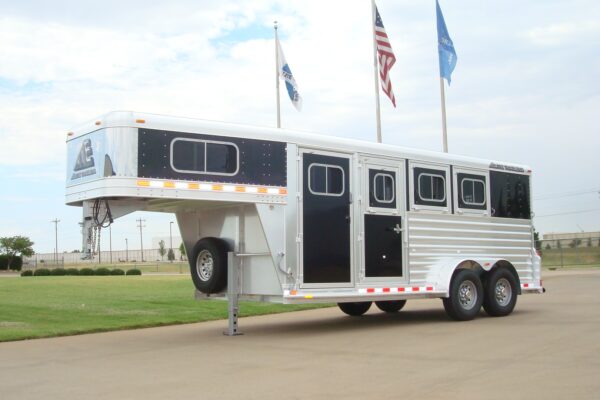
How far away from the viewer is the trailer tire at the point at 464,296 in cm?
1268

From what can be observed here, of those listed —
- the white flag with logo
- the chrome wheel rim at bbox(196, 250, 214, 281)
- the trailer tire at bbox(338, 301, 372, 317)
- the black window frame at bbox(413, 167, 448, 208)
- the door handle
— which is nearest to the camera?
the chrome wheel rim at bbox(196, 250, 214, 281)

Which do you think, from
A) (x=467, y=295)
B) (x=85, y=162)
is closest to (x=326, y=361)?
(x=85, y=162)

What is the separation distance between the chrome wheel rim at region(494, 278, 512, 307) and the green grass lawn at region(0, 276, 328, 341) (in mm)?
5150

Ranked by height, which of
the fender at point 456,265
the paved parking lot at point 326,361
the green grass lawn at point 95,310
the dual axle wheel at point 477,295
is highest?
the fender at point 456,265

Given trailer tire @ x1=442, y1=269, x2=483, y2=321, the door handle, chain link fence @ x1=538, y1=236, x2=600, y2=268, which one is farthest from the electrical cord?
chain link fence @ x1=538, y1=236, x2=600, y2=268

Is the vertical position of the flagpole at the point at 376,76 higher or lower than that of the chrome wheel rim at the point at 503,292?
higher

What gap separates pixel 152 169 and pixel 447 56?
15060 mm

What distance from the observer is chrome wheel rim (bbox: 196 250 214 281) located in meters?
11.7

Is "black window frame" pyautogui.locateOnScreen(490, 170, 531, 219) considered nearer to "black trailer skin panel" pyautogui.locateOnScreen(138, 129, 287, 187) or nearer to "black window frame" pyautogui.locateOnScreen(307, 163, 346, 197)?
"black window frame" pyautogui.locateOnScreen(307, 163, 346, 197)

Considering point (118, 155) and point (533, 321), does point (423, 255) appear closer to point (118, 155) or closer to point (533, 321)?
point (533, 321)

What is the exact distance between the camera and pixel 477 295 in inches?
519

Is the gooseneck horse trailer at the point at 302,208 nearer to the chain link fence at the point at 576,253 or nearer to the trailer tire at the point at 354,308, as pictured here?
the trailer tire at the point at 354,308

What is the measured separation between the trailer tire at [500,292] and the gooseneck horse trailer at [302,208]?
23mm

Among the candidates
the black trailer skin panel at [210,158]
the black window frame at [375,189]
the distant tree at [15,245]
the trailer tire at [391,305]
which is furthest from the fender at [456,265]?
the distant tree at [15,245]
